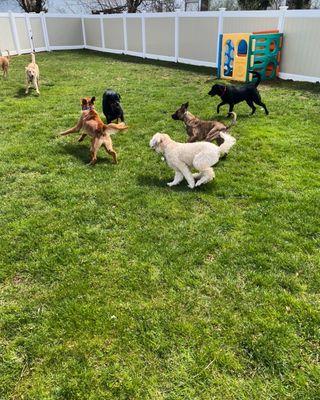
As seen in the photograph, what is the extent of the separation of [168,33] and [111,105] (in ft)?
37.5

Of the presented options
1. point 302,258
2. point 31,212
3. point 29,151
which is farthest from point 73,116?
point 302,258

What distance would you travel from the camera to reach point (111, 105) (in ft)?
24.8

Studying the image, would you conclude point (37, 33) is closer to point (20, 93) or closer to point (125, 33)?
point (125, 33)

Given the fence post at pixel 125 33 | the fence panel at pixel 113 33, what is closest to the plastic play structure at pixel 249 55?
the fence post at pixel 125 33

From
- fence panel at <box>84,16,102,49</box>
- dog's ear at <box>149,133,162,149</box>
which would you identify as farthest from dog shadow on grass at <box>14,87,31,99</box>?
fence panel at <box>84,16,102,49</box>

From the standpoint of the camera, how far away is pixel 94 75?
1410 cm

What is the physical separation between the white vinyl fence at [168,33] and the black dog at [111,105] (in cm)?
774

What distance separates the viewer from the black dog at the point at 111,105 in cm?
749

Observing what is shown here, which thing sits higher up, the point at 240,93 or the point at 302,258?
the point at 240,93

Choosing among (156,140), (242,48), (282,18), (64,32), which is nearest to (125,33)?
(64,32)

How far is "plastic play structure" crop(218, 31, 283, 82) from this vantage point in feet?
38.4

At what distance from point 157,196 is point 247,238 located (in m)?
1.51

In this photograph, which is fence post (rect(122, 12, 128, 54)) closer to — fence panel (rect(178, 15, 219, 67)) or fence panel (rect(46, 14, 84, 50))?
fence panel (rect(178, 15, 219, 67))

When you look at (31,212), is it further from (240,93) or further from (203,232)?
(240,93)
